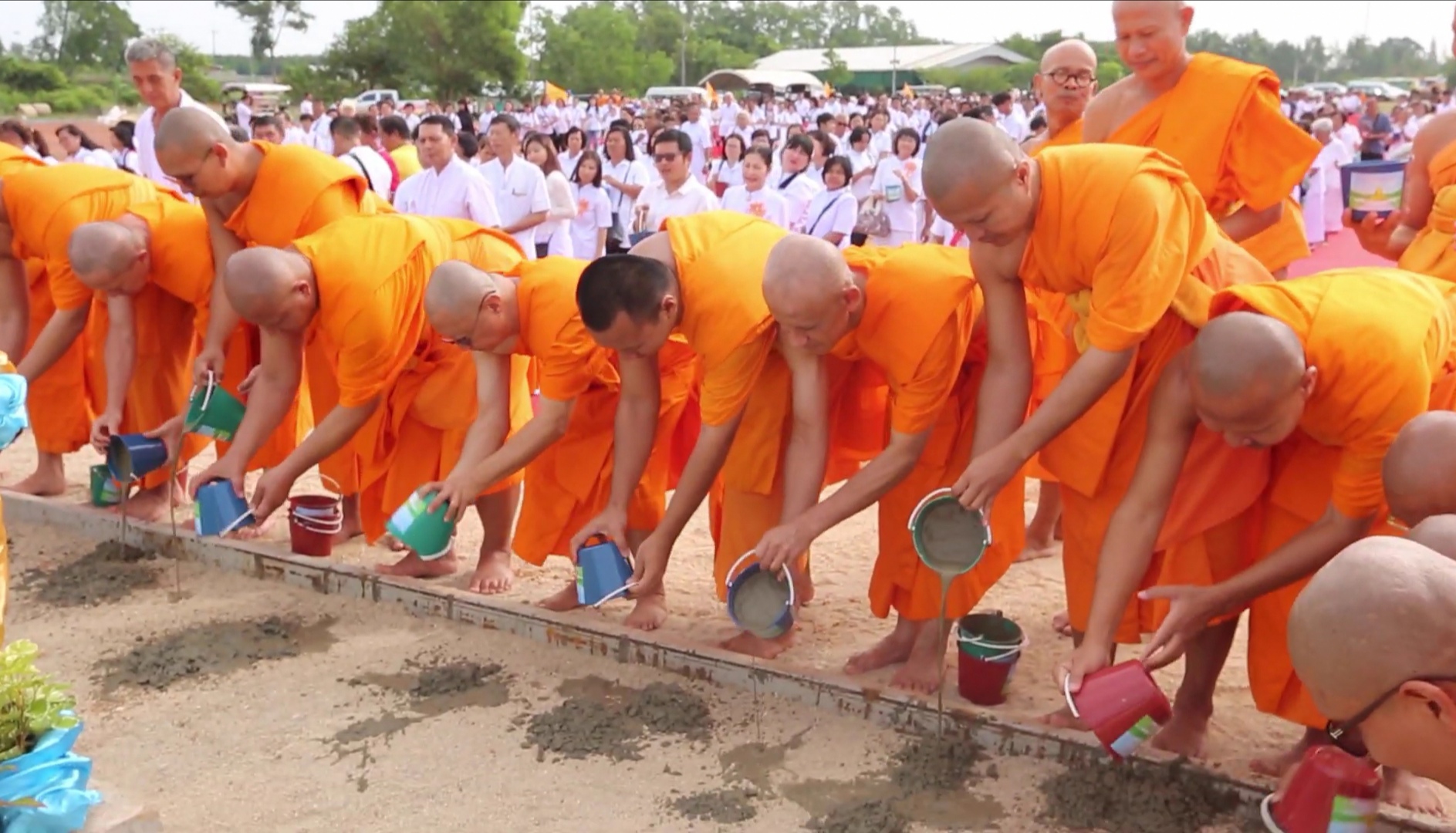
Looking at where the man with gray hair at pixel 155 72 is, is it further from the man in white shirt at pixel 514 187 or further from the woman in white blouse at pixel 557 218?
the woman in white blouse at pixel 557 218

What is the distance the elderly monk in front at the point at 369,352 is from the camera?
3779 millimetres

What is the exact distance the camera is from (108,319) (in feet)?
15.5

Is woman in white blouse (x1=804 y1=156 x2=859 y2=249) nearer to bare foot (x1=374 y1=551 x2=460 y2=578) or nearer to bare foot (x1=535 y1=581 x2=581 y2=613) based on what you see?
bare foot (x1=374 y1=551 x2=460 y2=578)

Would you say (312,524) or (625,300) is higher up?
(625,300)

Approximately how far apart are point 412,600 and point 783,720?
53.9 inches

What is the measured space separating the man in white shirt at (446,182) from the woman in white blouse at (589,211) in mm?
2309

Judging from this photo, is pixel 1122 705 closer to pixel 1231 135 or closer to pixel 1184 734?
pixel 1184 734

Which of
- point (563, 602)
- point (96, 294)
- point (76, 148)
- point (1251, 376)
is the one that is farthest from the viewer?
point (76, 148)

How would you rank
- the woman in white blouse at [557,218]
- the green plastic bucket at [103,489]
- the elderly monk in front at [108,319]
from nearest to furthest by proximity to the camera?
the elderly monk in front at [108,319] → the green plastic bucket at [103,489] → the woman in white blouse at [557,218]

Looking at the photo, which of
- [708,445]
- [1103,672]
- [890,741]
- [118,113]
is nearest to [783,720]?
[890,741]

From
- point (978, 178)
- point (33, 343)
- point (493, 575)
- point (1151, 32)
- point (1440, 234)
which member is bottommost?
point (493, 575)

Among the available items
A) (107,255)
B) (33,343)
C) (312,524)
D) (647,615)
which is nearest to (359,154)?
(33,343)

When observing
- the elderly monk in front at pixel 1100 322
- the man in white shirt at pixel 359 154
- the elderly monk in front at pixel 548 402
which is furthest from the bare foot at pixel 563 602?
the man in white shirt at pixel 359 154

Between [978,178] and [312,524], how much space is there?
272 cm
